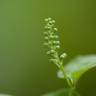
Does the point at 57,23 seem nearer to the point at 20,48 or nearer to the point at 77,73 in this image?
the point at 20,48

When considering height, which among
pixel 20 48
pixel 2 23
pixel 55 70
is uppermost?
pixel 2 23

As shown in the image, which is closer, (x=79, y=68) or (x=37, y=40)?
(x=79, y=68)

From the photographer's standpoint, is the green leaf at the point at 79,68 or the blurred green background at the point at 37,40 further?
the blurred green background at the point at 37,40

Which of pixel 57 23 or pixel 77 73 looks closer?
pixel 77 73

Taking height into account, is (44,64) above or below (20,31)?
below

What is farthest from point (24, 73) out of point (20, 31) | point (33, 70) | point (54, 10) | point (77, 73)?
point (77, 73)

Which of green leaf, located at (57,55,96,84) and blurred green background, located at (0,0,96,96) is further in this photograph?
blurred green background, located at (0,0,96,96)

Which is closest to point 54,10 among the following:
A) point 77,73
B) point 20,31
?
point 20,31
